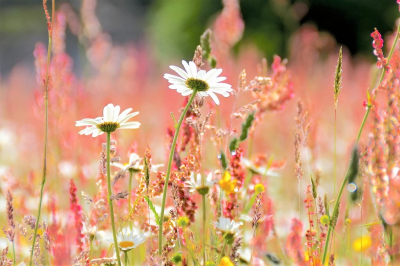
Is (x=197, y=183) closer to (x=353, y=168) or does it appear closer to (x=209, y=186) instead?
(x=209, y=186)

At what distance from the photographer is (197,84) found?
0.74 meters

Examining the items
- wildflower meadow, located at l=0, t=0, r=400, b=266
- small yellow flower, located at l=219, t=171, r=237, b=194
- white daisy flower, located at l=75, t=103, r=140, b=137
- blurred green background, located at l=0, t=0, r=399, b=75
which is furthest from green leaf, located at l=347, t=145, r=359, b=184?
blurred green background, located at l=0, t=0, r=399, b=75

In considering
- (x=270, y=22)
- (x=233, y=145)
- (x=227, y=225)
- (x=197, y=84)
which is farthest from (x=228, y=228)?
(x=270, y=22)

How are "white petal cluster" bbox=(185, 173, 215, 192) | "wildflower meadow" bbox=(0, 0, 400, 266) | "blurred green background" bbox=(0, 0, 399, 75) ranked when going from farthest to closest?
"blurred green background" bbox=(0, 0, 399, 75) < "white petal cluster" bbox=(185, 173, 215, 192) < "wildflower meadow" bbox=(0, 0, 400, 266)

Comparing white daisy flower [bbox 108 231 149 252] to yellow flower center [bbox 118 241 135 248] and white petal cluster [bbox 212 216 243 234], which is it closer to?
yellow flower center [bbox 118 241 135 248]

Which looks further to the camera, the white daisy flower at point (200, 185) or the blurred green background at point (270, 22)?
the blurred green background at point (270, 22)

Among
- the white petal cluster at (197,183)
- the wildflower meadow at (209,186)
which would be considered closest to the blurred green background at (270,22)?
the wildflower meadow at (209,186)

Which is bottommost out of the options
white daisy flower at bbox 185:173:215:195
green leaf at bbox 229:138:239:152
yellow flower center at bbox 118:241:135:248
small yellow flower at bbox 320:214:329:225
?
yellow flower center at bbox 118:241:135:248

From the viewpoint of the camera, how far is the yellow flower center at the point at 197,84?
743 mm

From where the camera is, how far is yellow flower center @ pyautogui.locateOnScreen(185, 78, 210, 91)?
743 millimetres

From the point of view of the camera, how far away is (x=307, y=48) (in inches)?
98.6

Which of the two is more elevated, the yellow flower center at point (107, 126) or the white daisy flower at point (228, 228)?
the yellow flower center at point (107, 126)

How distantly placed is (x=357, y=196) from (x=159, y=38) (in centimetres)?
767

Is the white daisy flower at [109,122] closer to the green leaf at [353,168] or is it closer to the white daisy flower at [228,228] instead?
the white daisy flower at [228,228]
